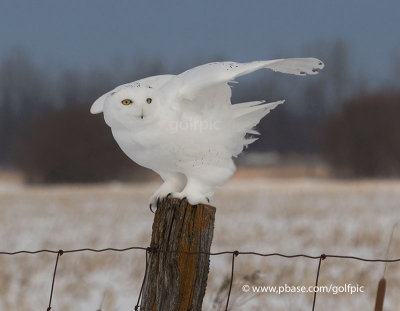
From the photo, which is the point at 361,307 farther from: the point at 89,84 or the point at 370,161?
the point at 89,84

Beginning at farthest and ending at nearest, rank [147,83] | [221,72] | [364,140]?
1. [364,140]
2. [147,83]
3. [221,72]

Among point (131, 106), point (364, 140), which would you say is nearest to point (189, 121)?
point (131, 106)

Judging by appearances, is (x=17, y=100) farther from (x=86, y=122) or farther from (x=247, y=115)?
(x=247, y=115)

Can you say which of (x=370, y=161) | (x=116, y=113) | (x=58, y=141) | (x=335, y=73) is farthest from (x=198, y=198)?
(x=335, y=73)

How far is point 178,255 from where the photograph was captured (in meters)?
2.32

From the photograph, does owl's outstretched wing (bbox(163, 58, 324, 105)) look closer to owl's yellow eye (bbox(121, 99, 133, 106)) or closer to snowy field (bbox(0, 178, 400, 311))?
owl's yellow eye (bbox(121, 99, 133, 106))

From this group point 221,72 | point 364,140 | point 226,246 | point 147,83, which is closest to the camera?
point 221,72

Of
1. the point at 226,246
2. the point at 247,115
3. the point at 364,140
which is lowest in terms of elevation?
the point at 247,115

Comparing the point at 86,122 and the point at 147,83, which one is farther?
the point at 86,122

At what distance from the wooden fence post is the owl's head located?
0.33 m

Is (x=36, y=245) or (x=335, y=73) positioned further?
(x=335, y=73)

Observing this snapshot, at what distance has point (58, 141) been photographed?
109 feet

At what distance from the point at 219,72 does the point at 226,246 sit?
620 centimetres

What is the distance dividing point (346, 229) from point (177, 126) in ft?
24.5
